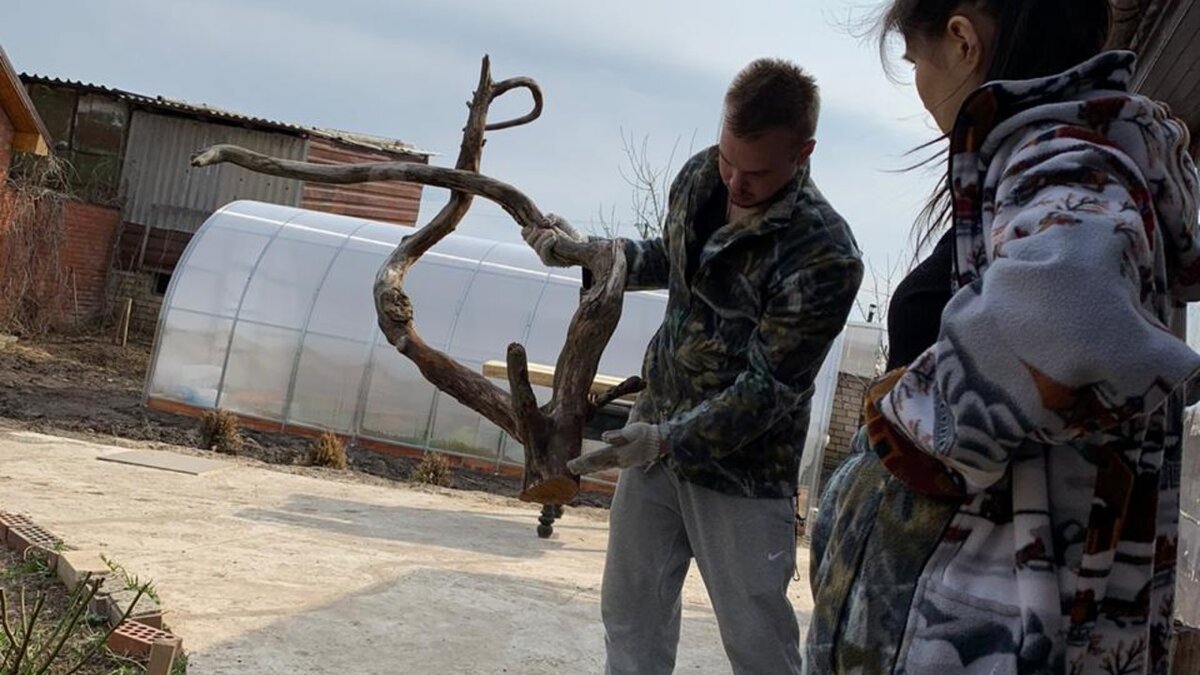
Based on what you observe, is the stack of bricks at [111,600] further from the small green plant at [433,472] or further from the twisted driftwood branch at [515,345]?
the small green plant at [433,472]

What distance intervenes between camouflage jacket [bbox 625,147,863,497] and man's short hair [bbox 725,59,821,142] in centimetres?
17

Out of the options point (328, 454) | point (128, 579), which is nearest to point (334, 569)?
point (128, 579)

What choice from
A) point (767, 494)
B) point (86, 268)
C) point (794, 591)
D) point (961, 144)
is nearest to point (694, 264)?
point (767, 494)

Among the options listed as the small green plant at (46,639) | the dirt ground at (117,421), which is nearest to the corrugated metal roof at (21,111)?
the dirt ground at (117,421)

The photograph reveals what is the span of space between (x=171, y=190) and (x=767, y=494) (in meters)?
21.8

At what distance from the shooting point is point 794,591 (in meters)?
7.18

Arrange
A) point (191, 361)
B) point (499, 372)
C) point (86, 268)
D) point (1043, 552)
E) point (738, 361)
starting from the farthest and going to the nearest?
1. point (86, 268)
2. point (191, 361)
3. point (499, 372)
4. point (738, 361)
5. point (1043, 552)

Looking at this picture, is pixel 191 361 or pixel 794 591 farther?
pixel 191 361

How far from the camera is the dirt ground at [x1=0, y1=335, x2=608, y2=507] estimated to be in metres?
10.7

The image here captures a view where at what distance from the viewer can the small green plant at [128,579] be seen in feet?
14.6

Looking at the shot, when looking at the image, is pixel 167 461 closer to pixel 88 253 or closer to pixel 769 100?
pixel 769 100

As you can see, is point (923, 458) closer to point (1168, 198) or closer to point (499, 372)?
point (1168, 198)

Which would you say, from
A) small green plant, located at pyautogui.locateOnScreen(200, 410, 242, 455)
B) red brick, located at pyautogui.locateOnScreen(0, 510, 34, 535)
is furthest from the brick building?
red brick, located at pyautogui.locateOnScreen(0, 510, 34, 535)

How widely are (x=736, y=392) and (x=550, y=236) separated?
0.71 metres
